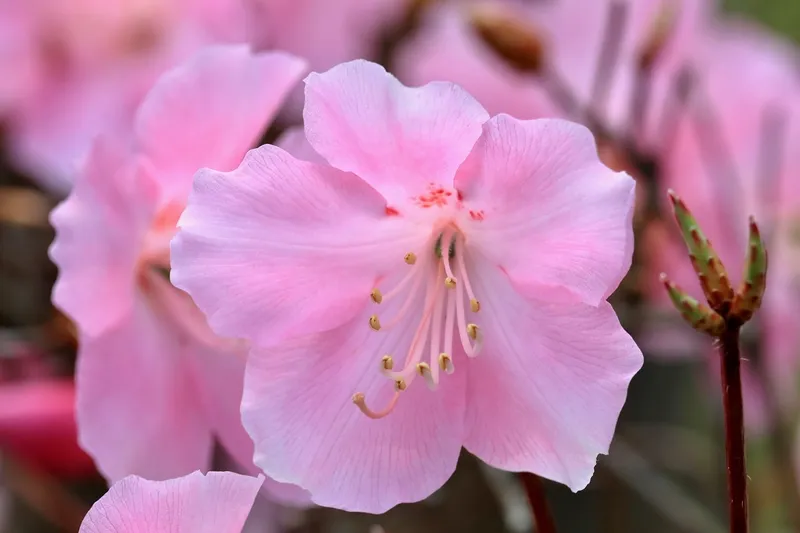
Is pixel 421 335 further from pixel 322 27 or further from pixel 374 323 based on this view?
pixel 322 27

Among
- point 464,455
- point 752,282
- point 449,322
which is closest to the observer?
point 752,282

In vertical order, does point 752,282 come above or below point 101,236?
above

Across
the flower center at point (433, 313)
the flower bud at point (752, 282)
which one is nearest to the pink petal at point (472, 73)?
the flower center at point (433, 313)

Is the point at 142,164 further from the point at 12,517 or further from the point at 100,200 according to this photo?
the point at 12,517

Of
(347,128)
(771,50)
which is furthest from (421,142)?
(771,50)

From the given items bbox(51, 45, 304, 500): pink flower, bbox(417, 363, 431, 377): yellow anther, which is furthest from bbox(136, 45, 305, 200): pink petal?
bbox(417, 363, 431, 377): yellow anther

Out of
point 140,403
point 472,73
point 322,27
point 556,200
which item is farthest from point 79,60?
point 556,200

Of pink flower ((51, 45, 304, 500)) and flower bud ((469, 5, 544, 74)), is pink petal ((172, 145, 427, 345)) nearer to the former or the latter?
pink flower ((51, 45, 304, 500))
